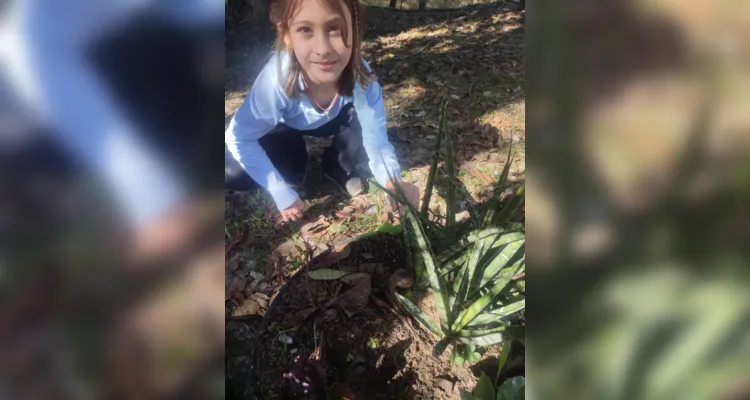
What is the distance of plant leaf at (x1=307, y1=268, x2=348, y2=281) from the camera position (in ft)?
3.02

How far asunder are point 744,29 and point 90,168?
523mm

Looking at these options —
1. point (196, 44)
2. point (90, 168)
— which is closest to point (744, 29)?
point (196, 44)

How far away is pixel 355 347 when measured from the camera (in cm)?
88

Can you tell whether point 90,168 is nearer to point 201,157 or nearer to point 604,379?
point 201,157

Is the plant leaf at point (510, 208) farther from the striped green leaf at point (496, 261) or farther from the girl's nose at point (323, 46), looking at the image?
the girl's nose at point (323, 46)

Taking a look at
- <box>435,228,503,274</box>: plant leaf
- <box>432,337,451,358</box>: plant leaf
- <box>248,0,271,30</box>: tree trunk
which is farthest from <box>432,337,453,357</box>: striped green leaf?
<box>248,0,271,30</box>: tree trunk

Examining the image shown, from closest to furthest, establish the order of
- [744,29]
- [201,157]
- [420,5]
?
[744,29] → [201,157] → [420,5]

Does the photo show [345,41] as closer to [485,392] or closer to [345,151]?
[345,151]

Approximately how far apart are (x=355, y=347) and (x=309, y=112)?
0.41 meters

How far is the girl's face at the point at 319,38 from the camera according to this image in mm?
619

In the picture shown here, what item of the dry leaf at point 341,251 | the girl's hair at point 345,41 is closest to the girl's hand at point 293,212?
the dry leaf at point 341,251

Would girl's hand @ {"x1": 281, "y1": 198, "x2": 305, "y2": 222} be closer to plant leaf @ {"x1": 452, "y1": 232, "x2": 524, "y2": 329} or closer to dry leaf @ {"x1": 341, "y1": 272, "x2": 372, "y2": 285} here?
dry leaf @ {"x1": 341, "y1": 272, "x2": 372, "y2": 285}

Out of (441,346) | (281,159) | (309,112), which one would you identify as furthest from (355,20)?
(441,346)

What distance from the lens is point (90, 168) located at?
1.44 feet
